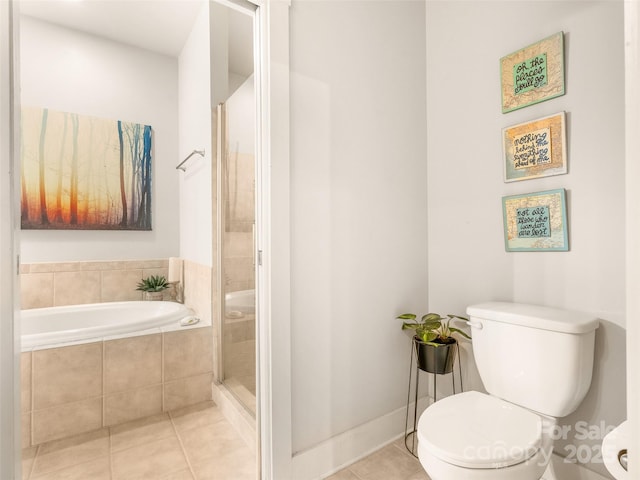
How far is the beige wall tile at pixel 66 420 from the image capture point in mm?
1725

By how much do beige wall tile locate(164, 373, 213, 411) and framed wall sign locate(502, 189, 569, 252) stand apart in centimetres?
195

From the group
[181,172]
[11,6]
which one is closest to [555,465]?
[11,6]

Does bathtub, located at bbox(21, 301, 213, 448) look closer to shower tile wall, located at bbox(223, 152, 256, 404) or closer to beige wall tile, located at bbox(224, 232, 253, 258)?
shower tile wall, located at bbox(223, 152, 256, 404)

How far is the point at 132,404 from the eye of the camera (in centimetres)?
194

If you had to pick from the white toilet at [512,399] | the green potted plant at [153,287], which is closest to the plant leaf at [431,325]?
the white toilet at [512,399]

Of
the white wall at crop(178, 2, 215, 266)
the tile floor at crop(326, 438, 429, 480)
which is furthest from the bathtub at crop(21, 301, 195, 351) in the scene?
the tile floor at crop(326, 438, 429, 480)

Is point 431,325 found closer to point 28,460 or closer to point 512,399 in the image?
point 512,399

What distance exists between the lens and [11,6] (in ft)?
3.07

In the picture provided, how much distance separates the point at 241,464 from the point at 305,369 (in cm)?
64

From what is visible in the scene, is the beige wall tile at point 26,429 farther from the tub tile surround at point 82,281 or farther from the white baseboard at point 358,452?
the white baseboard at point 358,452

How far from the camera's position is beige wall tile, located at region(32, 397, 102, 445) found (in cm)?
172

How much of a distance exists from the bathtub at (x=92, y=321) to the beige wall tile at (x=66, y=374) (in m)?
0.05

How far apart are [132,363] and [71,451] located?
46 cm

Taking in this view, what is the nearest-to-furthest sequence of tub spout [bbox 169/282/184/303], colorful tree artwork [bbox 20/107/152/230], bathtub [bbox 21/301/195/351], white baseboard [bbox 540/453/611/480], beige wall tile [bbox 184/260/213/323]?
white baseboard [bbox 540/453/611/480]
bathtub [bbox 21/301/195/351]
beige wall tile [bbox 184/260/213/323]
colorful tree artwork [bbox 20/107/152/230]
tub spout [bbox 169/282/184/303]
